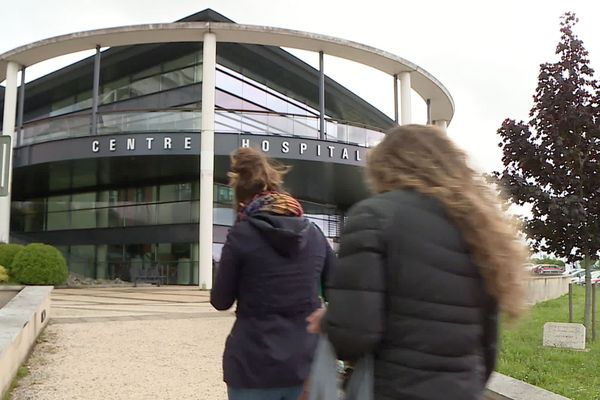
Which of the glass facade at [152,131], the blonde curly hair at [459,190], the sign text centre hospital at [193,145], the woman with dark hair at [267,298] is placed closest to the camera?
the blonde curly hair at [459,190]

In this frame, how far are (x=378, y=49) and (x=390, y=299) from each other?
21.2 meters

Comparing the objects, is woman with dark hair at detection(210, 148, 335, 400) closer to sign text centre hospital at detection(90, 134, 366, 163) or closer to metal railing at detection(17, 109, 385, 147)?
sign text centre hospital at detection(90, 134, 366, 163)

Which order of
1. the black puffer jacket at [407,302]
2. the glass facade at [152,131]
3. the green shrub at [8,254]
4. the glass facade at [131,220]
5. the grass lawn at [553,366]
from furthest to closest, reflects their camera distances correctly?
the glass facade at [131,220]
the glass facade at [152,131]
the green shrub at [8,254]
the grass lawn at [553,366]
the black puffer jacket at [407,302]

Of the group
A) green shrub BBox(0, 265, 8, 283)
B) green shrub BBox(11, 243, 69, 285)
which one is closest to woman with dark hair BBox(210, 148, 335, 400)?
green shrub BBox(0, 265, 8, 283)

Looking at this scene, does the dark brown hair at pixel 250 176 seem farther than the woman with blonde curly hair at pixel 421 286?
Yes

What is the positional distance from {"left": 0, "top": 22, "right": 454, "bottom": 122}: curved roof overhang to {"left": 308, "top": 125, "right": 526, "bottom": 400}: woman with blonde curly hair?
63.5 feet

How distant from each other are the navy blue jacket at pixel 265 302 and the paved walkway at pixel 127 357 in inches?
130

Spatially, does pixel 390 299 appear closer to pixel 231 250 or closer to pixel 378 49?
pixel 231 250

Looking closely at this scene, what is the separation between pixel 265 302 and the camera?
2379 mm

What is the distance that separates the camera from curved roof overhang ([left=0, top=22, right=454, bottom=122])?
20.2 m

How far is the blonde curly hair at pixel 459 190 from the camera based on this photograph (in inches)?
66.4

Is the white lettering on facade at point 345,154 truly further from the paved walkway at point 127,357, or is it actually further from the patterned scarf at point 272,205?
the patterned scarf at point 272,205

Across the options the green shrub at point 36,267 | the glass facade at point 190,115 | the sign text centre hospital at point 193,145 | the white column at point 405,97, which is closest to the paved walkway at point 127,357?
the green shrub at point 36,267

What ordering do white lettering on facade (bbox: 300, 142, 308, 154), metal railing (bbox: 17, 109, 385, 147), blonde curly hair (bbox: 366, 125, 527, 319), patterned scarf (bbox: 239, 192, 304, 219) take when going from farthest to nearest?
metal railing (bbox: 17, 109, 385, 147), white lettering on facade (bbox: 300, 142, 308, 154), patterned scarf (bbox: 239, 192, 304, 219), blonde curly hair (bbox: 366, 125, 527, 319)
